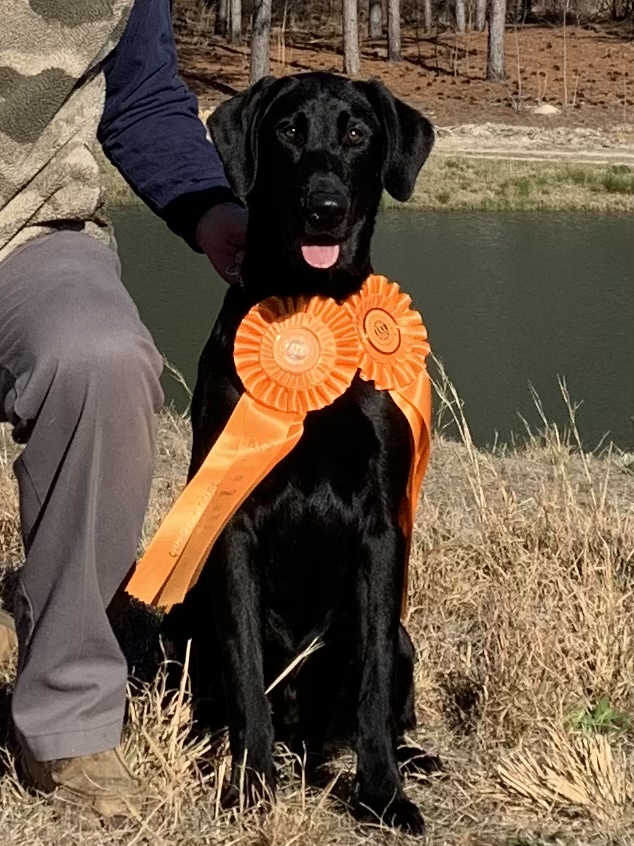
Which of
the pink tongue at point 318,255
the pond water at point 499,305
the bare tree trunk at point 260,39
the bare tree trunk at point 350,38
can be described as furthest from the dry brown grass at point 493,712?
the bare tree trunk at point 350,38

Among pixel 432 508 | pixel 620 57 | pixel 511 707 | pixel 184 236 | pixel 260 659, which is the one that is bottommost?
pixel 620 57

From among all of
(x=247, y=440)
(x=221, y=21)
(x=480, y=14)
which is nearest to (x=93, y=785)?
(x=247, y=440)

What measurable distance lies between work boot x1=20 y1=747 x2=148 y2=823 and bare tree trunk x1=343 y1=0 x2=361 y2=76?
953 inches

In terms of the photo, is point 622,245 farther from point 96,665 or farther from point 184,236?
point 96,665

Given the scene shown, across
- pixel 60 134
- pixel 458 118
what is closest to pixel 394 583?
pixel 60 134

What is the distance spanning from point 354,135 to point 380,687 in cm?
107

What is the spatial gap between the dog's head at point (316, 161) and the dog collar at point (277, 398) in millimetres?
84

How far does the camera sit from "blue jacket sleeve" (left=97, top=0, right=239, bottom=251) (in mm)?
2676

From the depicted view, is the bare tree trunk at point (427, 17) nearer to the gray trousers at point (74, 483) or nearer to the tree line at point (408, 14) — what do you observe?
the tree line at point (408, 14)

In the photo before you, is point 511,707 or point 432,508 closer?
point 511,707

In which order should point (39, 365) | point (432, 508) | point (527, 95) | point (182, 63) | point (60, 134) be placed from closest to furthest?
point (39, 365), point (60, 134), point (432, 508), point (527, 95), point (182, 63)

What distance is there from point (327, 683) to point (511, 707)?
362 millimetres

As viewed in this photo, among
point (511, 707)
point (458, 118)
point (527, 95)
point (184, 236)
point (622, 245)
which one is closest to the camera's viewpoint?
point (511, 707)

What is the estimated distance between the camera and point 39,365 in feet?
6.70
